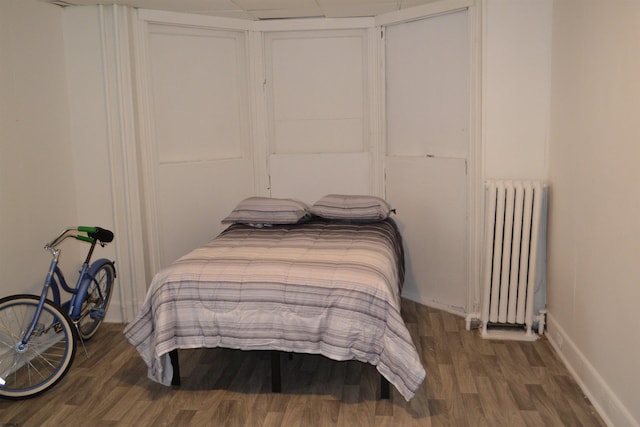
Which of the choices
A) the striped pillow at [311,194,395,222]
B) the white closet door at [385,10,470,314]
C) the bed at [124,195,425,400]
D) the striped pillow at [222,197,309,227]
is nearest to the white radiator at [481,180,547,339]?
the white closet door at [385,10,470,314]

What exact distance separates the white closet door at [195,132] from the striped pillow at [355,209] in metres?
0.96

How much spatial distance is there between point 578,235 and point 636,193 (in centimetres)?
83

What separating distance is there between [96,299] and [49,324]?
375 mm

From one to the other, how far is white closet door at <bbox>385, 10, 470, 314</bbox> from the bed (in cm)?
122

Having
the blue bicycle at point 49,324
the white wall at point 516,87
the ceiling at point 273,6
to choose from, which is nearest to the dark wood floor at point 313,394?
the blue bicycle at point 49,324

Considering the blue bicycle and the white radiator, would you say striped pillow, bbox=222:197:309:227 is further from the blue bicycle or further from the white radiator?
the white radiator

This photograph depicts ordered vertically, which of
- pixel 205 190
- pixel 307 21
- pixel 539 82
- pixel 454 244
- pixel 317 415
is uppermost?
pixel 307 21

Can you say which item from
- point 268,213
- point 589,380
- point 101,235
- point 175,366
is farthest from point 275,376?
point 589,380

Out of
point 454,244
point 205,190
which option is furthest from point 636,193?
point 205,190

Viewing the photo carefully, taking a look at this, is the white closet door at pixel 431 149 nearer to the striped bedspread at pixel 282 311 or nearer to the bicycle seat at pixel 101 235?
the striped bedspread at pixel 282 311

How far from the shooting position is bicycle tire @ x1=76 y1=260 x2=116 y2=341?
13.0 ft

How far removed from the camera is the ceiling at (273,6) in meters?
4.30

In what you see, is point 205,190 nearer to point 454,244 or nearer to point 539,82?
point 454,244

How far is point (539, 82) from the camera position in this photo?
13.0 feet
